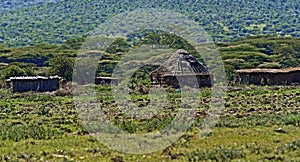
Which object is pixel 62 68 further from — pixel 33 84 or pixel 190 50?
pixel 190 50

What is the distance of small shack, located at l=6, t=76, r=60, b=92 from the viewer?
5603cm

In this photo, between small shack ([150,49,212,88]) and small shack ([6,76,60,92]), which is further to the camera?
small shack ([6,76,60,92])

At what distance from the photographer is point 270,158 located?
52.7 ft

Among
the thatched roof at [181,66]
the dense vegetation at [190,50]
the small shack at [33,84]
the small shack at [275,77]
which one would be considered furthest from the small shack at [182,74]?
the dense vegetation at [190,50]

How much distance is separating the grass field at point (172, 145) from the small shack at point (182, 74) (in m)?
20.9


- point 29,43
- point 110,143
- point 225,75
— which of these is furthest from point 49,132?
point 29,43

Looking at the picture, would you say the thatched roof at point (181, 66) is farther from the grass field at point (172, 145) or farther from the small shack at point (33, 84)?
the grass field at point (172, 145)

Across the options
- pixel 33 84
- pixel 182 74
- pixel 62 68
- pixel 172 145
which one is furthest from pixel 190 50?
pixel 172 145

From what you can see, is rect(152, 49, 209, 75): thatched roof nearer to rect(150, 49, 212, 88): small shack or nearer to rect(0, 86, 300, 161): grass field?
rect(150, 49, 212, 88): small shack

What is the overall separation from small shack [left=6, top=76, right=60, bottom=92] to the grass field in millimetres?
22619

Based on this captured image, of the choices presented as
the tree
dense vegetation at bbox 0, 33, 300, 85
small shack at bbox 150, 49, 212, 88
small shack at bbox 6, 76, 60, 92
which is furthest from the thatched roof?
dense vegetation at bbox 0, 33, 300, 85

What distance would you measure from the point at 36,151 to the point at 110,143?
8.34 feet

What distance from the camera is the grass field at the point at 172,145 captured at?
55.5 ft

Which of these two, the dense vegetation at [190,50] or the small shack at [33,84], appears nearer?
the small shack at [33,84]
